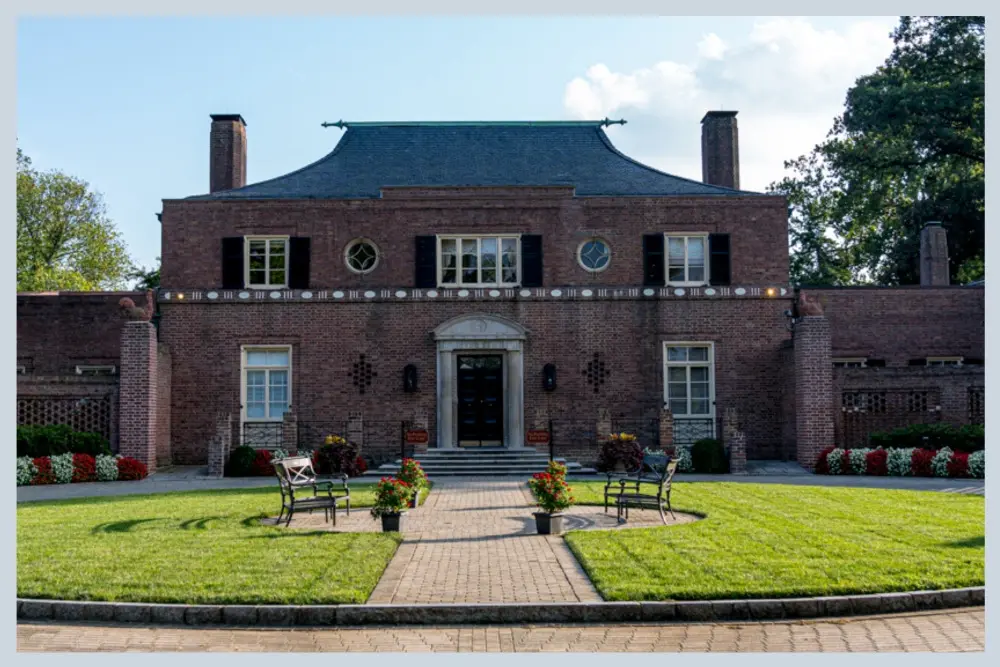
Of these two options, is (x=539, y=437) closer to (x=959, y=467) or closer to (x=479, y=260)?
(x=479, y=260)

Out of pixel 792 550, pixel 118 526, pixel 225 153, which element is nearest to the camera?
pixel 792 550

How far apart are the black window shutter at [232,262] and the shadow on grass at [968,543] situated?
17753 mm

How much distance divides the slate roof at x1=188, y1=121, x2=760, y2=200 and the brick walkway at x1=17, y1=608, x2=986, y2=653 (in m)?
17.6

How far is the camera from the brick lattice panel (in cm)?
2195

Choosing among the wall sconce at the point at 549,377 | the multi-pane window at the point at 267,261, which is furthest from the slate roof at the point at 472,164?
the wall sconce at the point at 549,377

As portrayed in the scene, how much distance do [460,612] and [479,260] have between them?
1697 centimetres

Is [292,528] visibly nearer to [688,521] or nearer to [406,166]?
[688,521]

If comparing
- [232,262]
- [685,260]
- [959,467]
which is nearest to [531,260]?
[685,260]

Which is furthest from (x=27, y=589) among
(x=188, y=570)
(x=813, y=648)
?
(x=813, y=648)

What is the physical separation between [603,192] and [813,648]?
1891cm

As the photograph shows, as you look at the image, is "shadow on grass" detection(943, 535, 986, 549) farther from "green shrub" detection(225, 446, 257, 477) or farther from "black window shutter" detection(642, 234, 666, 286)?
"green shrub" detection(225, 446, 257, 477)

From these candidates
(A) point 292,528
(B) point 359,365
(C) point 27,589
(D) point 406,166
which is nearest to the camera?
(C) point 27,589

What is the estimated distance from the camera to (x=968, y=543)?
10258 millimetres

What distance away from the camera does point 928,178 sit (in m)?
33.9
